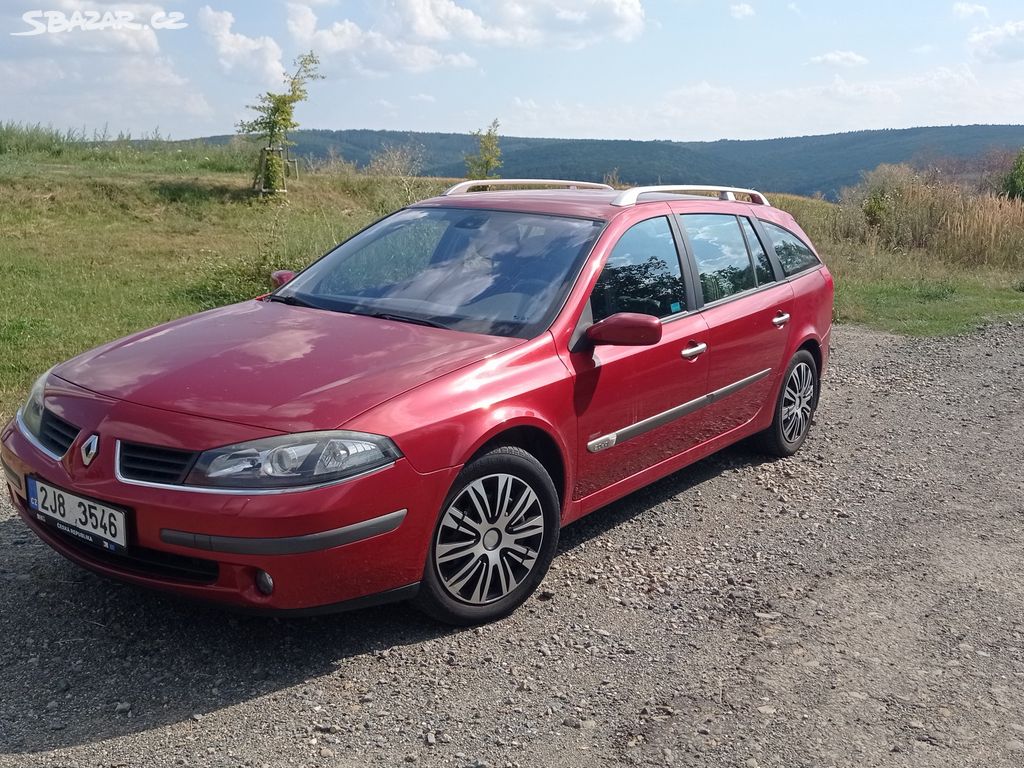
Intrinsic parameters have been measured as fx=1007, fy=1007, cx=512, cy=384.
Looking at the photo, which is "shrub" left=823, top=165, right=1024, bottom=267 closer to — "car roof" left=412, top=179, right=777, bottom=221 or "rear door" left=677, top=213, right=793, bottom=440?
"rear door" left=677, top=213, right=793, bottom=440

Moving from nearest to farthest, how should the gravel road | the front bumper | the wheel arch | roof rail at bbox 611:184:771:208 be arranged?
the gravel road
the front bumper
the wheel arch
roof rail at bbox 611:184:771:208

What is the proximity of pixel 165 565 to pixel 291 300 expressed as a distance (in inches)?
70.0

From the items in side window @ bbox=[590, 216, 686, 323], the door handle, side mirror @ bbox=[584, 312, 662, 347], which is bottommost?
the door handle

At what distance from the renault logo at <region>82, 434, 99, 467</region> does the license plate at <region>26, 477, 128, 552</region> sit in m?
0.13

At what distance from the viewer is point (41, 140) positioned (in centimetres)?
2303

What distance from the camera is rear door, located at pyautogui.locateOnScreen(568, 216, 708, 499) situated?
14.4 feet

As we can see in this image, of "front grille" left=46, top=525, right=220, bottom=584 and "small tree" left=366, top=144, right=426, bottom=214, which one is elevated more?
"small tree" left=366, top=144, right=426, bottom=214

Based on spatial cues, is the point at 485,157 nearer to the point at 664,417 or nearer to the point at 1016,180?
the point at 1016,180

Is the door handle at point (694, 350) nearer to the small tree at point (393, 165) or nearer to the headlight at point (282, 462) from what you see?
the headlight at point (282, 462)

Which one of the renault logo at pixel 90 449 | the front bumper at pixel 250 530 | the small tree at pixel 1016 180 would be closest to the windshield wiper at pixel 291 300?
the front bumper at pixel 250 530

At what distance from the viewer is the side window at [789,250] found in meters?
6.28

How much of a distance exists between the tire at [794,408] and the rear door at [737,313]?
0.75ft

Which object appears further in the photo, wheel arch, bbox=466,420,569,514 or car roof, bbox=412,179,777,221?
car roof, bbox=412,179,777,221

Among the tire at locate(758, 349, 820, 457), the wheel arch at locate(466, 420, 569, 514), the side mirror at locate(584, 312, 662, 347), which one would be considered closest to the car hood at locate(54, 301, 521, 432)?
the wheel arch at locate(466, 420, 569, 514)
